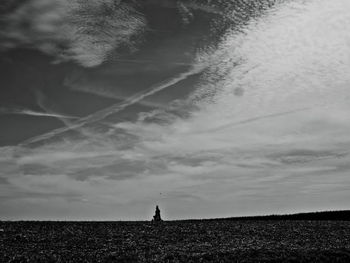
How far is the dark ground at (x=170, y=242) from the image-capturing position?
21.8 metres

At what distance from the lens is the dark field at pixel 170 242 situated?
2181 centimetres

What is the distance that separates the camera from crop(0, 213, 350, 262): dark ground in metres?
21.8

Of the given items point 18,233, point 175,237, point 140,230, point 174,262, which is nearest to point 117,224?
point 140,230

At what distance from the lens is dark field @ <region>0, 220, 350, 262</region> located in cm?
2181

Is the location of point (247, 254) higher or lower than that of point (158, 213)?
lower

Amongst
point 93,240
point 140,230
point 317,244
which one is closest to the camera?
point 93,240

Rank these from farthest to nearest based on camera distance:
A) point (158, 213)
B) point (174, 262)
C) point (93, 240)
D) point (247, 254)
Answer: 1. point (158, 213)
2. point (93, 240)
3. point (247, 254)
4. point (174, 262)

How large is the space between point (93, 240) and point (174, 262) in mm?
6605

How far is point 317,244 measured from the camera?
89.4 ft

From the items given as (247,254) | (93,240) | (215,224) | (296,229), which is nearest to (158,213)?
(215,224)

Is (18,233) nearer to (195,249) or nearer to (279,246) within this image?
(195,249)

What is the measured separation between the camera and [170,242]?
26.1 m

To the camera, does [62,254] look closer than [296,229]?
Yes

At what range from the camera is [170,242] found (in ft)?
85.5
